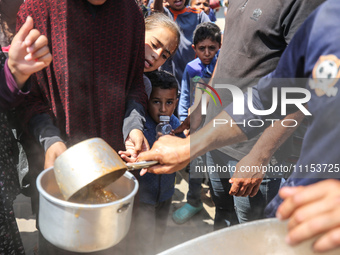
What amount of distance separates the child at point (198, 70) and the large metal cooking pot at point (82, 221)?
68.1 inches

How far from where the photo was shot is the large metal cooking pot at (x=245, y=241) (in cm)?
69

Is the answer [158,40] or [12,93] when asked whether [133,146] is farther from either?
[158,40]

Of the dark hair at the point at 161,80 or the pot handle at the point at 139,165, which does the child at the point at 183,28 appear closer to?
the dark hair at the point at 161,80

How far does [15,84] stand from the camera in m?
1.05

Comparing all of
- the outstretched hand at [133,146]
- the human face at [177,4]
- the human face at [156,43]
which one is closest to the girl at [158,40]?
the human face at [156,43]

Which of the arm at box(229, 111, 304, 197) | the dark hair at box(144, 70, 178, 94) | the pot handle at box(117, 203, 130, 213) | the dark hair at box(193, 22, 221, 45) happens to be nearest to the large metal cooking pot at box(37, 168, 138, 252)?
the pot handle at box(117, 203, 130, 213)

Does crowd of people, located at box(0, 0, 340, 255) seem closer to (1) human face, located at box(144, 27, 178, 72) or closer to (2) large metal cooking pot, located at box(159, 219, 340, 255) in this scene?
(1) human face, located at box(144, 27, 178, 72)

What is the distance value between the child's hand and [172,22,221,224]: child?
181 centimetres

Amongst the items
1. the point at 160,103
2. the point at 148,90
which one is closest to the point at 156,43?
the point at 148,90

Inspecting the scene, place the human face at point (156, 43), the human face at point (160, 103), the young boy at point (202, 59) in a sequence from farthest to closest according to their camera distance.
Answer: the young boy at point (202, 59), the human face at point (160, 103), the human face at point (156, 43)

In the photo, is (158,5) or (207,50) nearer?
(207,50)

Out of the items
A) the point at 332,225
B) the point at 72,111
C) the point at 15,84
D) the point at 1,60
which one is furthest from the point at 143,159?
the point at 332,225

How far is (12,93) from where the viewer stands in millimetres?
1058

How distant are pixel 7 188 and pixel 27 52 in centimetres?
55
